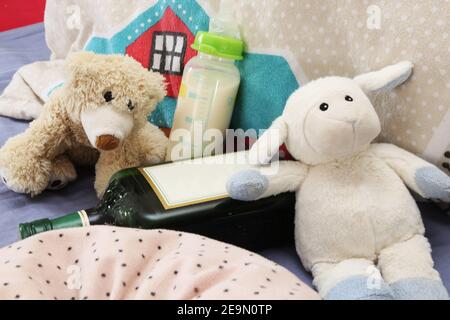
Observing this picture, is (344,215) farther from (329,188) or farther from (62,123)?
(62,123)

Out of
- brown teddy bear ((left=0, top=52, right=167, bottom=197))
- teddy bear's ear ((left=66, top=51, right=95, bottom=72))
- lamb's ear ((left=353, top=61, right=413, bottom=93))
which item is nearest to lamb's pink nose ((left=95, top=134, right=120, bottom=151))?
brown teddy bear ((left=0, top=52, right=167, bottom=197))

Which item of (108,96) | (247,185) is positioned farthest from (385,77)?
(108,96)

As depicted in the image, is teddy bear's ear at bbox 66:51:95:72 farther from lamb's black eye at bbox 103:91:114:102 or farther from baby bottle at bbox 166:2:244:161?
baby bottle at bbox 166:2:244:161

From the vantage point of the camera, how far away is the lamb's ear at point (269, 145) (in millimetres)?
613

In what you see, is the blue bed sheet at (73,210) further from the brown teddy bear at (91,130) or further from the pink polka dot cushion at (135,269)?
the pink polka dot cushion at (135,269)

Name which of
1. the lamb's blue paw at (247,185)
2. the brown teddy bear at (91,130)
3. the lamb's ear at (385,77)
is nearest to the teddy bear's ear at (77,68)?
the brown teddy bear at (91,130)

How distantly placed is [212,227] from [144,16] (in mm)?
495

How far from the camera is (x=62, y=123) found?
2.59 ft

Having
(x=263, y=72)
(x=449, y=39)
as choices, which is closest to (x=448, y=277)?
(x=449, y=39)

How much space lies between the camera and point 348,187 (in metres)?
0.61

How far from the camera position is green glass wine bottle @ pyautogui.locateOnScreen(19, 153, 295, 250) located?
0.63 metres
